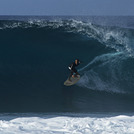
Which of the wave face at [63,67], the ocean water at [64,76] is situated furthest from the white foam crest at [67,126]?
the wave face at [63,67]

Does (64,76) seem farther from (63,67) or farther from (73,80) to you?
(73,80)

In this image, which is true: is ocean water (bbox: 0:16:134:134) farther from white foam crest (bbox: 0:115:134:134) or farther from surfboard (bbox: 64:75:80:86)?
surfboard (bbox: 64:75:80:86)

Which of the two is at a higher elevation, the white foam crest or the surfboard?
the surfboard

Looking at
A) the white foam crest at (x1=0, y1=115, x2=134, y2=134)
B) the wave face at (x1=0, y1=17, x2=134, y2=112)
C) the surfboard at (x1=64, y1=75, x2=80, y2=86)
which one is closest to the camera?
the white foam crest at (x1=0, y1=115, x2=134, y2=134)

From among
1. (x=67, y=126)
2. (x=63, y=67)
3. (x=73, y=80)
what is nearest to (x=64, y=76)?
(x=63, y=67)

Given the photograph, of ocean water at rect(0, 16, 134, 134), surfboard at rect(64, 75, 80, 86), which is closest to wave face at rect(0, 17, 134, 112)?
ocean water at rect(0, 16, 134, 134)

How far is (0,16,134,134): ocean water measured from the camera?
261 inches

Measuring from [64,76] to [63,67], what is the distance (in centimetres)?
89

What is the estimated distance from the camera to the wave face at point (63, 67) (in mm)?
8844

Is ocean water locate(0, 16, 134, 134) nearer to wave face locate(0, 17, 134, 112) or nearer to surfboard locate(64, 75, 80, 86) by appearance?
wave face locate(0, 17, 134, 112)

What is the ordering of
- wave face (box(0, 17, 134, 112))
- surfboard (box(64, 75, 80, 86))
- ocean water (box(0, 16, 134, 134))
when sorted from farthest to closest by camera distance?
surfboard (box(64, 75, 80, 86)) → wave face (box(0, 17, 134, 112)) → ocean water (box(0, 16, 134, 134))

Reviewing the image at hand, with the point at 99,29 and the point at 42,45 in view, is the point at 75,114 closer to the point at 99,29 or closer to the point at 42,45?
the point at 42,45

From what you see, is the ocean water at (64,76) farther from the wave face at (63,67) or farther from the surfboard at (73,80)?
the surfboard at (73,80)

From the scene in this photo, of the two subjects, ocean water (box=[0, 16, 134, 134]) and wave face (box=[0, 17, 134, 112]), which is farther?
wave face (box=[0, 17, 134, 112])
